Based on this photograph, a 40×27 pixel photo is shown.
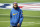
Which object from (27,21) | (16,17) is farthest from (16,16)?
(27,21)

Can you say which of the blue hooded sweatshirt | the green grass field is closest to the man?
the blue hooded sweatshirt

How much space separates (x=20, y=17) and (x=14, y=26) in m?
0.37

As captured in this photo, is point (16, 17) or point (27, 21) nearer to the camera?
point (16, 17)

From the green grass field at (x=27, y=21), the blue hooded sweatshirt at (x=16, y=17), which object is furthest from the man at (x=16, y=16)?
the green grass field at (x=27, y=21)

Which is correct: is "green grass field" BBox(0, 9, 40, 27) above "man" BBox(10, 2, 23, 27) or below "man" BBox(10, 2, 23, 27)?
below

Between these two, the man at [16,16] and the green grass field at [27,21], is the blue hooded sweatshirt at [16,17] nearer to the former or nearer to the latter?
the man at [16,16]

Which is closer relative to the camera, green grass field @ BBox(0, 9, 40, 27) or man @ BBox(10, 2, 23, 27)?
man @ BBox(10, 2, 23, 27)

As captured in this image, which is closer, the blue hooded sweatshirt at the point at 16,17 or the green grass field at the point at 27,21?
the blue hooded sweatshirt at the point at 16,17

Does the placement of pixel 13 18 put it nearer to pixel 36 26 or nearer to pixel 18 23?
pixel 18 23

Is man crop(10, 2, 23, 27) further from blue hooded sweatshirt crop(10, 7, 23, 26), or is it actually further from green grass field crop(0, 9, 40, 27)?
green grass field crop(0, 9, 40, 27)

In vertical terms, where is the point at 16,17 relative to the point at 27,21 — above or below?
above

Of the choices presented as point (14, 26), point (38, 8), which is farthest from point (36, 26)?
point (38, 8)

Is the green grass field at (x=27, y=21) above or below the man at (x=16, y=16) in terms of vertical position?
below

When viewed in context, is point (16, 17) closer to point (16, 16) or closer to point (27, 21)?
point (16, 16)
